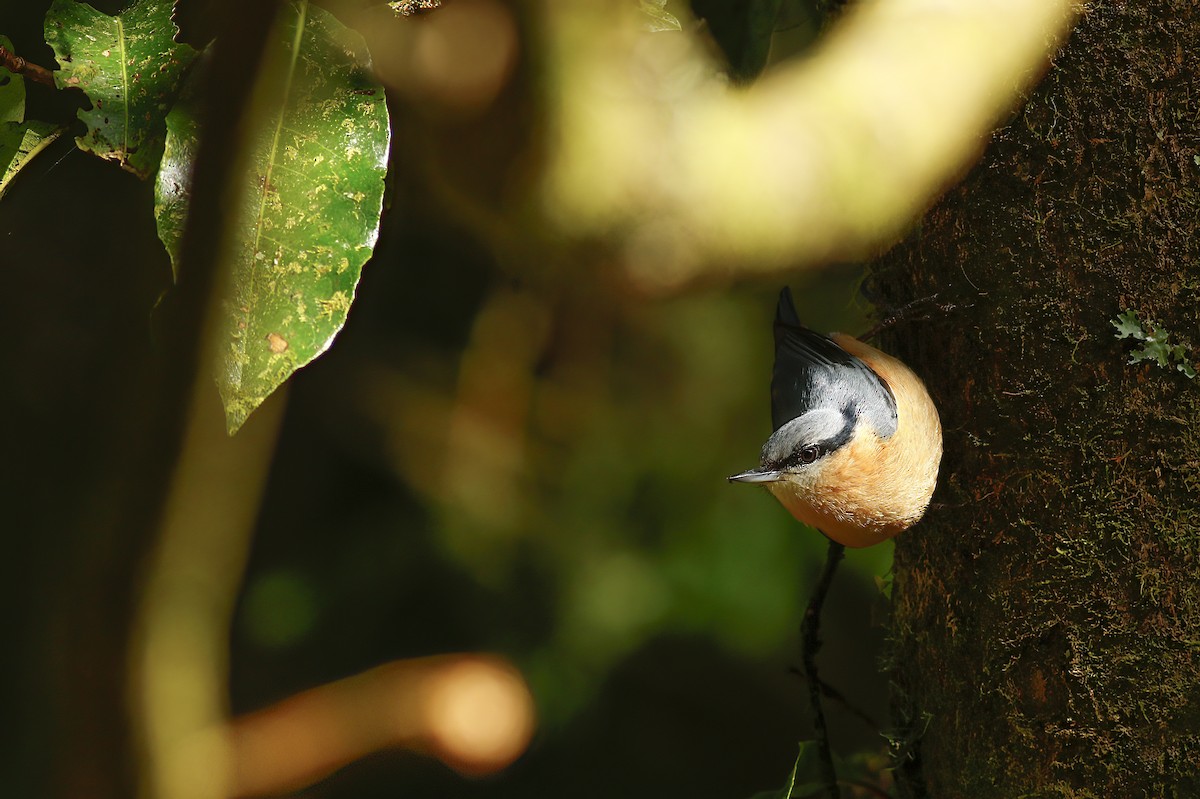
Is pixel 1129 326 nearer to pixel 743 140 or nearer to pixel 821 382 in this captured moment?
pixel 821 382

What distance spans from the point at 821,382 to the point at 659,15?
430 mm

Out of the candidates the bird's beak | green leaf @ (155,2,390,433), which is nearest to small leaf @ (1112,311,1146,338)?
the bird's beak

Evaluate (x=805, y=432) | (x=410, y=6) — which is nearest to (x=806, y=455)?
(x=805, y=432)

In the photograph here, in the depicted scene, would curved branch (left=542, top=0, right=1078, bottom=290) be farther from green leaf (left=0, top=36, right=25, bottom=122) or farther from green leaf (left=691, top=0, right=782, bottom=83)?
green leaf (left=0, top=36, right=25, bottom=122)

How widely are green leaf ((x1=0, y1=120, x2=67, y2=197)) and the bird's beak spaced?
0.66m

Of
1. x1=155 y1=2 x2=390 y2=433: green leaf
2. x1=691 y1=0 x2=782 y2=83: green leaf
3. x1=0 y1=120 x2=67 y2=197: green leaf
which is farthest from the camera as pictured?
x1=691 y1=0 x2=782 y2=83: green leaf

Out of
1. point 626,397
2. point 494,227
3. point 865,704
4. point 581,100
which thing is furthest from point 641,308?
point 865,704

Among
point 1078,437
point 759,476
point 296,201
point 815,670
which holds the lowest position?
point 815,670

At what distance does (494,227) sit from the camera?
1.32 metres

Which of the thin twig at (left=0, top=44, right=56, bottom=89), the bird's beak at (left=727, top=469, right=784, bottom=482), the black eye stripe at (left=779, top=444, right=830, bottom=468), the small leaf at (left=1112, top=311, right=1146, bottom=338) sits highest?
the thin twig at (left=0, top=44, right=56, bottom=89)

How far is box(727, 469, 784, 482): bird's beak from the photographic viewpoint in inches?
30.4

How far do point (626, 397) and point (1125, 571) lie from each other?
3.20 ft

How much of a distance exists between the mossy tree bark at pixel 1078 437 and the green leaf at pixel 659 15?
0.35 metres

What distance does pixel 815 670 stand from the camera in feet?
2.95
